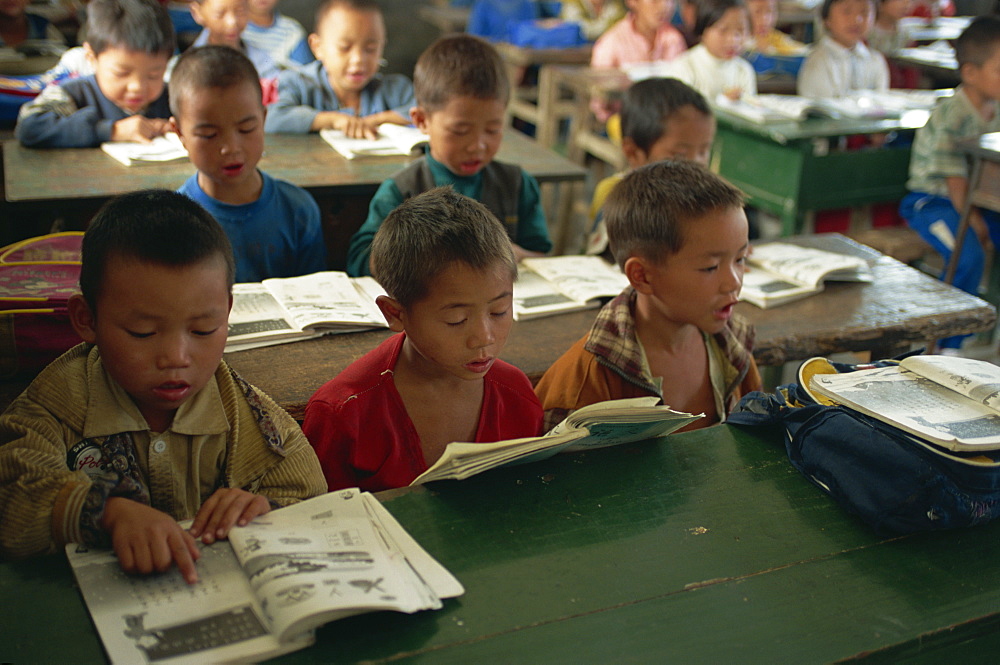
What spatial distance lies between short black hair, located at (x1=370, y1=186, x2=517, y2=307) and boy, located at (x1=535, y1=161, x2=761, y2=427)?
1.21ft

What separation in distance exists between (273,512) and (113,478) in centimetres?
21

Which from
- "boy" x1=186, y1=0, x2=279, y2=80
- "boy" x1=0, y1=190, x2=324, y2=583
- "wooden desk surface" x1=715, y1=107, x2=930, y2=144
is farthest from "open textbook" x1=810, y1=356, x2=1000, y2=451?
"boy" x1=186, y1=0, x2=279, y2=80

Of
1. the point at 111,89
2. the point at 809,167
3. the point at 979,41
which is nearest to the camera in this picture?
the point at 111,89

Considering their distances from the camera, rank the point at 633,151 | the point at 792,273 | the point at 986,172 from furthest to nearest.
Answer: the point at 986,172 < the point at 633,151 < the point at 792,273

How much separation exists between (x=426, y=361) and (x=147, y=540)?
638mm

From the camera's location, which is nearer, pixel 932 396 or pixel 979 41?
pixel 932 396

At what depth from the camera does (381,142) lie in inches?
129

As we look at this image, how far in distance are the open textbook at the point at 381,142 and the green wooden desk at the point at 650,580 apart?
2045 millimetres

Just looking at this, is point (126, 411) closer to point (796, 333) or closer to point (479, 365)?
point (479, 365)

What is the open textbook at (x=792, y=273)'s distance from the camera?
233cm

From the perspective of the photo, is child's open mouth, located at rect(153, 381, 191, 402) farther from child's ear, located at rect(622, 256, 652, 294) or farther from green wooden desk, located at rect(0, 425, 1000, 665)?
child's ear, located at rect(622, 256, 652, 294)

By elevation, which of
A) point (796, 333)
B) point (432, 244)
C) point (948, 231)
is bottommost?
point (948, 231)

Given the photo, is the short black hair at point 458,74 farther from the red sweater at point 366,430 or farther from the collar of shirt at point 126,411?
the collar of shirt at point 126,411

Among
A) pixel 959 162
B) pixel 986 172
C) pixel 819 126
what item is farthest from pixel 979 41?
pixel 986 172
